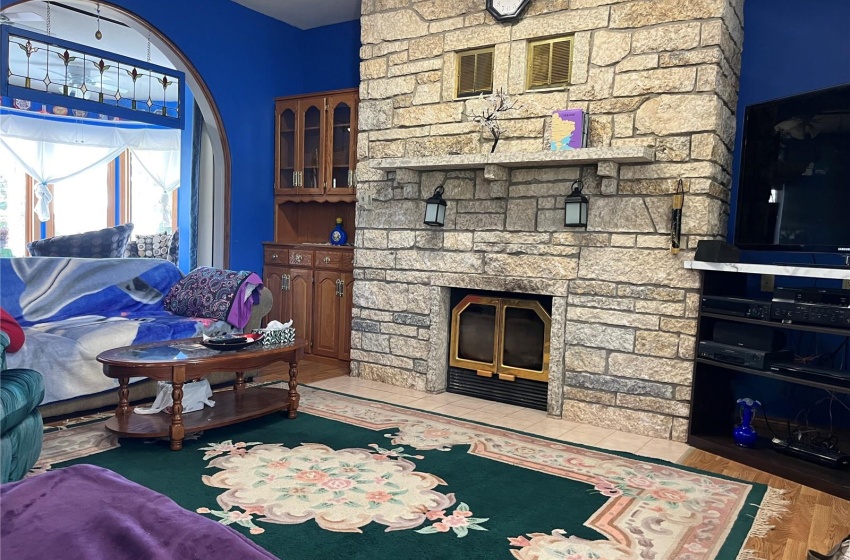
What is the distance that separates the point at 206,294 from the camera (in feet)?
13.3

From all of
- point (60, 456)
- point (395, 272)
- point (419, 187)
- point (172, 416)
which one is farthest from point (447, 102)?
point (60, 456)

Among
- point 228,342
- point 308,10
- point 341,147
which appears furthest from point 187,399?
point 308,10

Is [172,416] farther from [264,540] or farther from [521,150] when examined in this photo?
[521,150]

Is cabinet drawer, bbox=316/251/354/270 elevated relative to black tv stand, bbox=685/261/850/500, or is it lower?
elevated

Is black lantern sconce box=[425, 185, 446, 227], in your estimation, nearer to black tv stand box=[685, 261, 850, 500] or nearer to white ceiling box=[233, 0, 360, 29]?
black tv stand box=[685, 261, 850, 500]

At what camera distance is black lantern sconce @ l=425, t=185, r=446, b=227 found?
4.03 meters

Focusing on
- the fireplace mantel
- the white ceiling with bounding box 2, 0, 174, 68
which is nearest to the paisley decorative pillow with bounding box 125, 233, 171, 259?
the white ceiling with bounding box 2, 0, 174, 68

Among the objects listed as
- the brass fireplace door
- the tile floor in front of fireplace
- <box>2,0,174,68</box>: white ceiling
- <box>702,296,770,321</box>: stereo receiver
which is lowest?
the tile floor in front of fireplace

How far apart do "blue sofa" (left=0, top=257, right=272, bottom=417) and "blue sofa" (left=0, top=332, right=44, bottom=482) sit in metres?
0.76

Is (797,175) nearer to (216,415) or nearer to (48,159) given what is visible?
(216,415)

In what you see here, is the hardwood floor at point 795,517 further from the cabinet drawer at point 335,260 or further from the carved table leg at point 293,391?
the cabinet drawer at point 335,260

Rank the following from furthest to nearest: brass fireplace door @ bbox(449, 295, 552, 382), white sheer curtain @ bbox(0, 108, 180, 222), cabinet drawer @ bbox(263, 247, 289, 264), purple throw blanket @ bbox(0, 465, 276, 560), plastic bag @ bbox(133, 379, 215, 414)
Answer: white sheer curtain @ bbox(0, 108, 180, 222) < cabinet drawer @ bbox(263, 247, 289, 264) < brass fireplace door @ bbox(449, 295, 552, 382) < plastic bag @ bbox(133, 379, 215, 414) < purple throw blanket @ bbox(0, 465, 276, 560)

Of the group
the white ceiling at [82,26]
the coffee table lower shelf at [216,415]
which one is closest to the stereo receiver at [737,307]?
the coffee table lower shelf at [216,415]

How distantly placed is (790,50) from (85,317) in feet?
14.8
